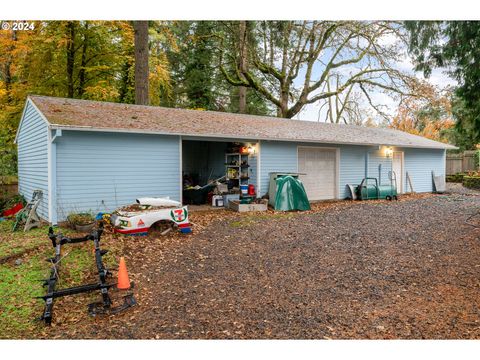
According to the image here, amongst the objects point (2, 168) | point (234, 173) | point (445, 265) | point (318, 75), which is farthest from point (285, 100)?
point (445, 265)

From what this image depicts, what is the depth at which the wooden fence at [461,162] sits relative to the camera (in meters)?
19.0

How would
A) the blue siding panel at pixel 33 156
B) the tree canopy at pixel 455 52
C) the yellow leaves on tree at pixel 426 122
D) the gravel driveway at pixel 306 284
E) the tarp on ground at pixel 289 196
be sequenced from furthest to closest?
the yellow leaves on tree at pixel 426 122 → the tarp on ground at pixel 289 196 → the blue siding panel at pixel 33 156 → the tree canopy at pixel 455 52 → the gravel driveway at pixel 306 284

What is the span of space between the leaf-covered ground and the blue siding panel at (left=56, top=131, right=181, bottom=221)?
6.46ft

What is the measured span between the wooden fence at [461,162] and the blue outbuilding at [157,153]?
6834 mm

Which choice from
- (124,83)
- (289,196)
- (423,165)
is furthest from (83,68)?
(423,165)

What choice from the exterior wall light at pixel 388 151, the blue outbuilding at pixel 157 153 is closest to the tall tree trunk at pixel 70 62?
the blue outbuilding at pixel 157 153

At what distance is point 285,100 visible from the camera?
18.5 metres

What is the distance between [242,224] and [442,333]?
16.7 feet

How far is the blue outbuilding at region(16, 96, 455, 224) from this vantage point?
751 cm

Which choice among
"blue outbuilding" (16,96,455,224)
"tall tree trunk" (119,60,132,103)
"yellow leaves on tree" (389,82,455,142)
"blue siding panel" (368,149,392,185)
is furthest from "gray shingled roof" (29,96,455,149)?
"yellow leaves on tree" (389,82,455,142)

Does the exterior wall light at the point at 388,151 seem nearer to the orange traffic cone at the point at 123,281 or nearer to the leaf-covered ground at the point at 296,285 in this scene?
the leaf-covered ground at the point at 296,285

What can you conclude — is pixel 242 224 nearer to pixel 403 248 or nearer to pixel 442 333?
pixel 403 248

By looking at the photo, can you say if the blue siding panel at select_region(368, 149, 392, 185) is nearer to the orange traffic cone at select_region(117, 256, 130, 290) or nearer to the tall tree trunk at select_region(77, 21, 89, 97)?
the orange traffic cone at select_region(117, 256, 130, 290)

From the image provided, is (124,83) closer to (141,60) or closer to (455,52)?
(141,60)
